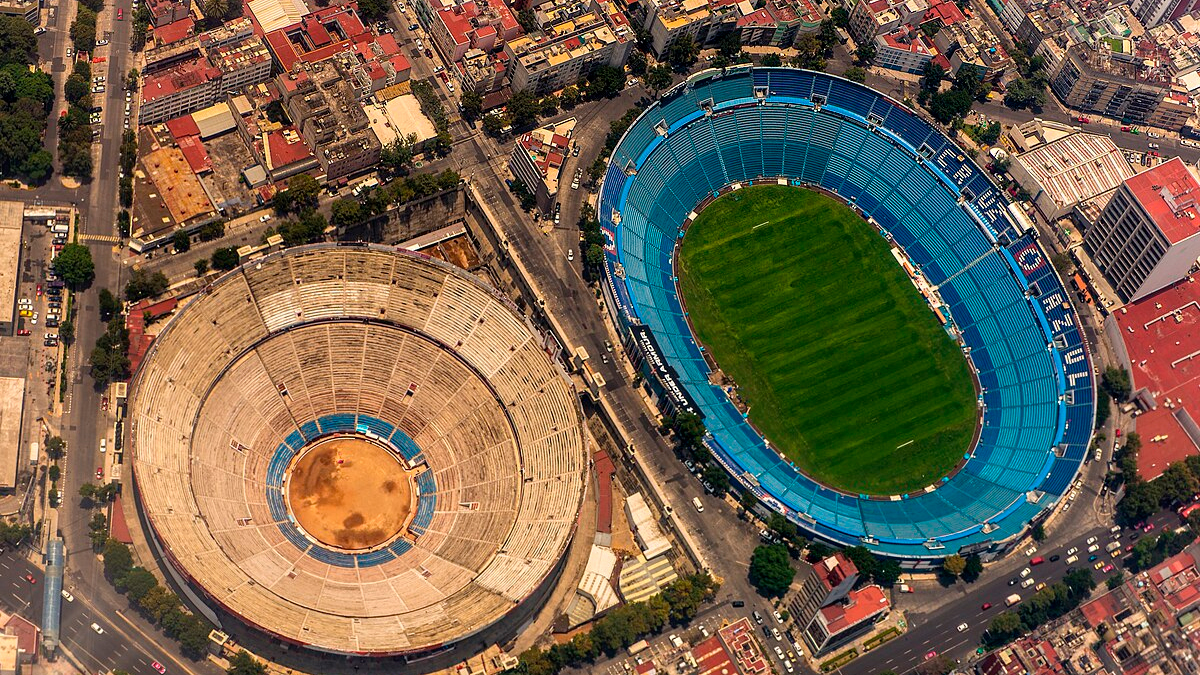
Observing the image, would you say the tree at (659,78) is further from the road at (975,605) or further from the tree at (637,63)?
the road at (975,605)

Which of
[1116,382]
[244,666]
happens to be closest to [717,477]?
[1116,382]

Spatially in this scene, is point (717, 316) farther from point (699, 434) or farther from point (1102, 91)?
point (1102, 91)

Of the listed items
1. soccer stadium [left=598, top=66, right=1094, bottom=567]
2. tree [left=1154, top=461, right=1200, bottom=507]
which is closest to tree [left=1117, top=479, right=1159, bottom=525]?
tree [left=1154, top=461, right=1200, bottom=507]

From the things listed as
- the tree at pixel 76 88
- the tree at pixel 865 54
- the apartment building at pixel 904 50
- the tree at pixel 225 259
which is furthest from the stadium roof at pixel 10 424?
the apartment building at pixel 904 50

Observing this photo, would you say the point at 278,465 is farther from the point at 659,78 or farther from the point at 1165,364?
the point at 1165,364

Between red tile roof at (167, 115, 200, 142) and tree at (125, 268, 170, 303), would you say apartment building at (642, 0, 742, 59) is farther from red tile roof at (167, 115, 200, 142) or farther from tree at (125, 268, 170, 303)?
tree at (125, 268, 170, 303)
